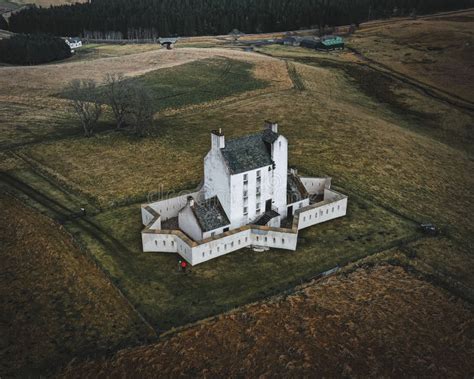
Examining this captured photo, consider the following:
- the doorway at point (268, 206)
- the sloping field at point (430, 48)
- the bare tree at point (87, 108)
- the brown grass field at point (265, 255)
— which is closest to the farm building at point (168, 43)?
the brown grass field at point (265, 255)

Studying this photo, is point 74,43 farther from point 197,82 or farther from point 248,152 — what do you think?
point 248,152

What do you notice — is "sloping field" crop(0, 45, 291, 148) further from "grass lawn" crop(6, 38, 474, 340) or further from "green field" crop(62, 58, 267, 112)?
"grass lawn" crop(6, 38, 474, 340)

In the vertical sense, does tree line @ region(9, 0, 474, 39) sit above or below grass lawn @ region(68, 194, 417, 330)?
above

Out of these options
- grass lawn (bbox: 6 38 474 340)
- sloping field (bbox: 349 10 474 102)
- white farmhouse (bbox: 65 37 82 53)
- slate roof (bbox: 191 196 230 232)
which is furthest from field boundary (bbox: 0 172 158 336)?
white farmhouse (bbox: 65 37 82 53)

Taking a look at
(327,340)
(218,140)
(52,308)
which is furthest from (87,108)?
(327,340)

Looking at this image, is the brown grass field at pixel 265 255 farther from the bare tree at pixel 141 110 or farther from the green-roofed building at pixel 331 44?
the green-roofed building at pixel 331 44

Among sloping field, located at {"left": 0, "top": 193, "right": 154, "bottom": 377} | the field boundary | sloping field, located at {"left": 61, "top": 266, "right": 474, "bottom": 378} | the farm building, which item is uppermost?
the farm building

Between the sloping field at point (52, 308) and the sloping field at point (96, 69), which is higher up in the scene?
the sloping field at point (96, 69)
